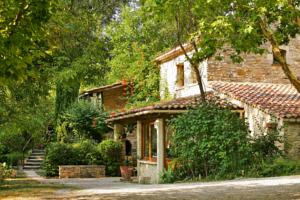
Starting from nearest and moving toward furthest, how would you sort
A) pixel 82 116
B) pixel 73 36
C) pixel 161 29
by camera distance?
pixel 73 36 → pixel 82 116 → pixel 161 29

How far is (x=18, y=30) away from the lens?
985 cm

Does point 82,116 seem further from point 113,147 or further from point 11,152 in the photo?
point 11,152

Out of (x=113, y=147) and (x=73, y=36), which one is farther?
(x=113, y=147)

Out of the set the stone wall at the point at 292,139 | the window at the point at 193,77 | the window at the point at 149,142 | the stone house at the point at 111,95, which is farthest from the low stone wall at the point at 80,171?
the stone wall at the point at 292,139

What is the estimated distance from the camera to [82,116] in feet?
99.8

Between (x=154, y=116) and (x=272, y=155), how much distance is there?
17.7ft

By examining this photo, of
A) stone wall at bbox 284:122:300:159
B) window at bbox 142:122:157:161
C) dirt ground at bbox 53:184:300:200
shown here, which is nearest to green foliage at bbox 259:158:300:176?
stone wall at bbox 284:122:300:159

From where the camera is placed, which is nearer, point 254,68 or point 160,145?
point 160,145

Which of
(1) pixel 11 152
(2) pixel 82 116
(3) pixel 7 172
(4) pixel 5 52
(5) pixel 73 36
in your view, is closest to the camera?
(4) pixel 5 52

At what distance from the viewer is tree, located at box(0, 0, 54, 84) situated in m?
9.60

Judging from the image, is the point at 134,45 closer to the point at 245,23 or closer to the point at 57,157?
the point at 57,157

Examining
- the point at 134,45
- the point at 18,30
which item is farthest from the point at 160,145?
the point at 134,45

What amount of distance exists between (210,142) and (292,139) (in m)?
3.40

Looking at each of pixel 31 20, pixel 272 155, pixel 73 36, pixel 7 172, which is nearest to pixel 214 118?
pixel 272 155
